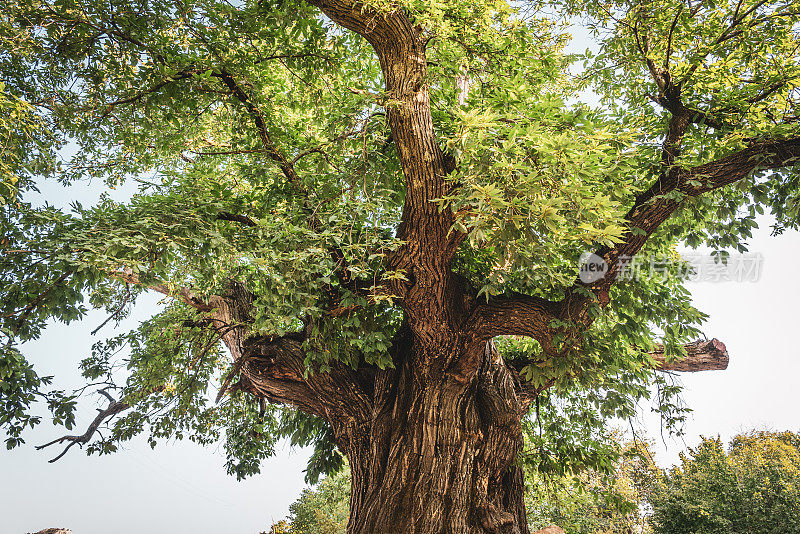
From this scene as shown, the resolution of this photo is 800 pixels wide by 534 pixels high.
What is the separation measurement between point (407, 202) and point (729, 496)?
33.8 ft

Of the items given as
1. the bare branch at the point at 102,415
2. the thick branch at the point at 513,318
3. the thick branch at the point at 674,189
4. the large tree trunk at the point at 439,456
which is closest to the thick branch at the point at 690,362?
the large tree trunk at the point at 439,456

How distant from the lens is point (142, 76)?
14.0ft

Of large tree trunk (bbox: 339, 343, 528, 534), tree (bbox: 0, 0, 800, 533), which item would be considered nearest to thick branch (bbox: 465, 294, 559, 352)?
tree (bbox: 0, 0, 800, 533)

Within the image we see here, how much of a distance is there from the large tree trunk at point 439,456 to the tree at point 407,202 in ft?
0.08

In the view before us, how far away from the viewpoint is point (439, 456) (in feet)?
15.1

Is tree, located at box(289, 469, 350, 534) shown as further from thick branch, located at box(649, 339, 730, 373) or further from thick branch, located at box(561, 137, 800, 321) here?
thick branch, located at box(561, 137, 800, 321)

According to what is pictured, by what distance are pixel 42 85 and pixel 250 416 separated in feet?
15.5

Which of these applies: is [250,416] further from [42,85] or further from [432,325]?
[42,85]

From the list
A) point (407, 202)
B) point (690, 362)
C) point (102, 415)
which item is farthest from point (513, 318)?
point (102, 415)

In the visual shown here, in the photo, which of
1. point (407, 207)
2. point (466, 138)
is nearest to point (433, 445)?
point (407, 207)

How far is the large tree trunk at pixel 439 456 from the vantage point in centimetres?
443

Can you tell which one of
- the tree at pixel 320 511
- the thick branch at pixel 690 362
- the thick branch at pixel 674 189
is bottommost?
the tree at pixel 320 511

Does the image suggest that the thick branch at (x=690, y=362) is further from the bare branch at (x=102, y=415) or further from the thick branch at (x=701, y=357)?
the bare branch at (x=102, y=415)

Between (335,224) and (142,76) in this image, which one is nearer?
(335,224)
